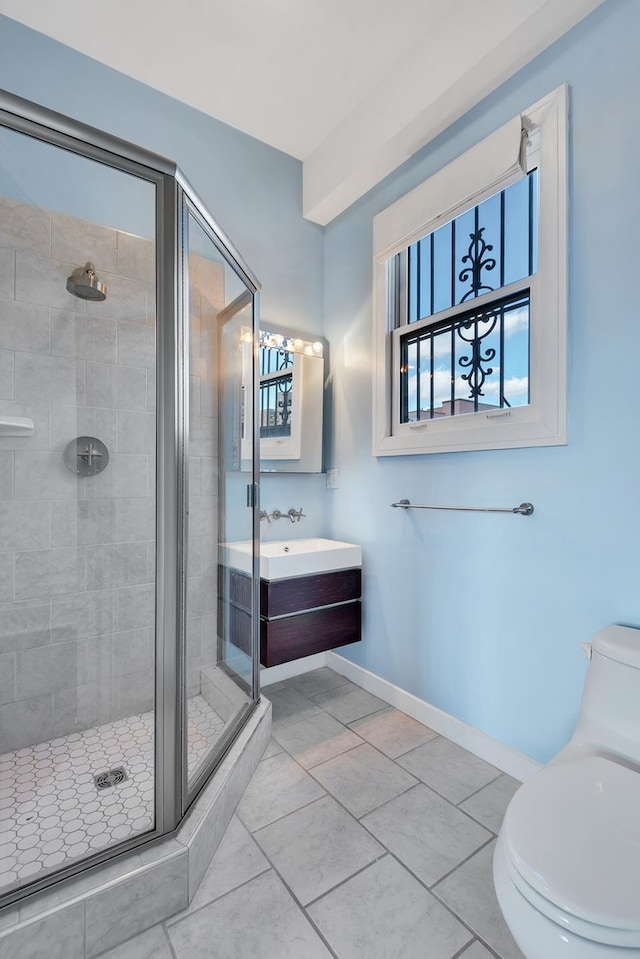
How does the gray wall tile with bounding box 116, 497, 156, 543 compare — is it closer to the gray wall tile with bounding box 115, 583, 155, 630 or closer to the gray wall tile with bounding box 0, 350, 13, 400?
the gray wall tile with bounding box 115, 583, 155, 630

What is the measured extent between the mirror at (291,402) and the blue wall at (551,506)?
0.49 metres

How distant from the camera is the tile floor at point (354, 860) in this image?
114 centimetres

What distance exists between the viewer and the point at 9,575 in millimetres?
1797

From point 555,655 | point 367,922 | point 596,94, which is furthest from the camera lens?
point 555,655

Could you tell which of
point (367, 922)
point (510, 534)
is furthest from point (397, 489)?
point (367, 922)

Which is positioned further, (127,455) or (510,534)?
(127,455)

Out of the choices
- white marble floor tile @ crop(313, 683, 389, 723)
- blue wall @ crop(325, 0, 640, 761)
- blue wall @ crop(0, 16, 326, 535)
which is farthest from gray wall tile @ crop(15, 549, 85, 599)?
blue wall @ crop(325, 0, 640, 761)

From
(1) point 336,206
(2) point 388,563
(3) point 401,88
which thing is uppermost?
(3) point 401,88

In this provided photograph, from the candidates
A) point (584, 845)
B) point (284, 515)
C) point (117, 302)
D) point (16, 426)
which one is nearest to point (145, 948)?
point (584, 845)

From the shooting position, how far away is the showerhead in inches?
74.3

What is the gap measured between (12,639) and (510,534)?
1984 millimetres

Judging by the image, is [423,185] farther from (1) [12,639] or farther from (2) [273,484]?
(1) [12,639]

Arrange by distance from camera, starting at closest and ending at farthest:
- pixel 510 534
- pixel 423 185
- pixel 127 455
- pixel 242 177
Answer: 1. pixel 510 534
2. pixel 127 455
3. pixel 423 185
4. pixel 242 177

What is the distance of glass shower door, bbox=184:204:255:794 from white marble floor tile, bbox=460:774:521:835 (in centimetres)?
91
